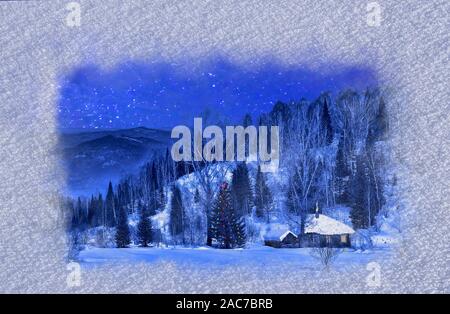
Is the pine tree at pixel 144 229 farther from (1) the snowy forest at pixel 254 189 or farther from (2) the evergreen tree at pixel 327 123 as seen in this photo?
(2) the evergreen tree at pixel 327 123

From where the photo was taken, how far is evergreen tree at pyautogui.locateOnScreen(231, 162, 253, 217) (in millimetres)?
2980

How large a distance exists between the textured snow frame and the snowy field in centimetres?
4

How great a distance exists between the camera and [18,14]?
304 centimetres

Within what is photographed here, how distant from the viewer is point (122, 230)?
2.96 m

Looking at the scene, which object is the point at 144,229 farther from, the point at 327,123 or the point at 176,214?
the point at 327,123

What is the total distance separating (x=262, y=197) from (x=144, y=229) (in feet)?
2.06

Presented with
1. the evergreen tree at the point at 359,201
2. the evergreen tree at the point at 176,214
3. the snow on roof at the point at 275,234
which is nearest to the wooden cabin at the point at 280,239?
the snow on roof at the point at 275,234

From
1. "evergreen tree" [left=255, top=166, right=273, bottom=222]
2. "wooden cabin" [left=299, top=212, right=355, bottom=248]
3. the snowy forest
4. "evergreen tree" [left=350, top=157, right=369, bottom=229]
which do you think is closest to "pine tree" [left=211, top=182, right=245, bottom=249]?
the snowy forest

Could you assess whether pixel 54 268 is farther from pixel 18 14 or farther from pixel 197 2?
pixel 197 2

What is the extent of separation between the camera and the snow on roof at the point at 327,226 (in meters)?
2.95

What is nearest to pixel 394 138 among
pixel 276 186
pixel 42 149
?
pixel 276 186

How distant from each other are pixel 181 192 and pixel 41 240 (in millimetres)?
760

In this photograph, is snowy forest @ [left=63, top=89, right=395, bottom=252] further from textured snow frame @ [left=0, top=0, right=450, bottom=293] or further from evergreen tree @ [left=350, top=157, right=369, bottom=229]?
textured snow frame @ [left=0, top=0, right=450, bottom=293]

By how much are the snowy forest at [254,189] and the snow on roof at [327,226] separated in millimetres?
36
